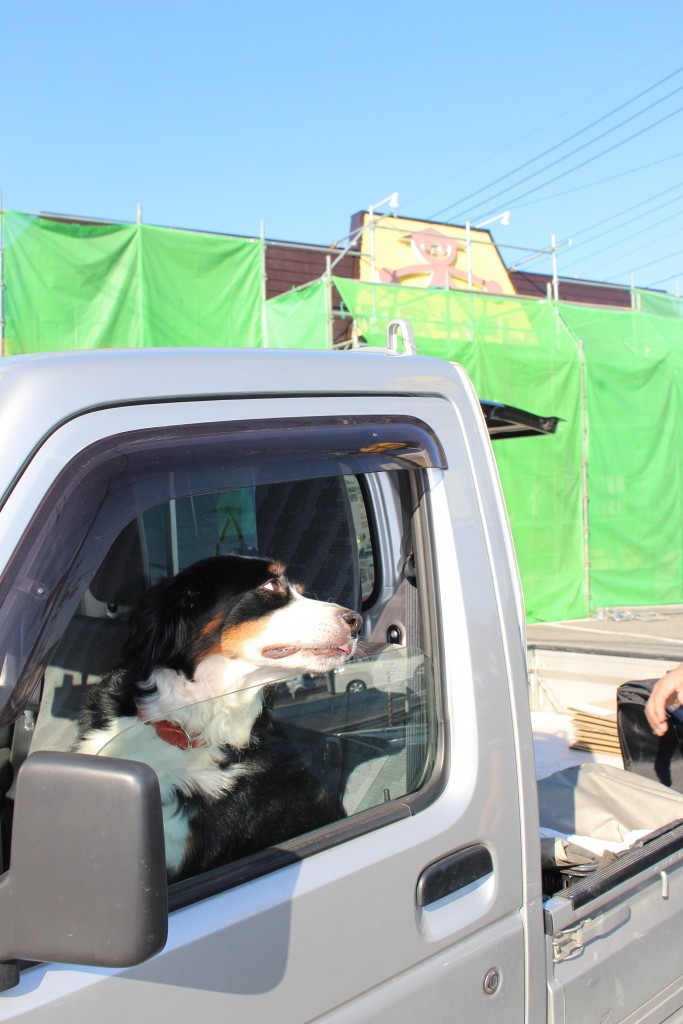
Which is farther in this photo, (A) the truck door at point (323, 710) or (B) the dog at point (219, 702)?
(B) the dog at point (219, 702)

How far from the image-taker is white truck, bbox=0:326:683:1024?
0.89 m

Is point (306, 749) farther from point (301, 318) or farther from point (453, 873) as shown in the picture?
point (301, 318)

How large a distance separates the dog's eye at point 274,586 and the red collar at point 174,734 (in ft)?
1.56

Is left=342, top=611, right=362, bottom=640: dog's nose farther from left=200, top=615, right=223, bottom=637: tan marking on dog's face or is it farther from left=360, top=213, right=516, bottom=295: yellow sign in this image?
left=360, top=213, right=516, bottom=295: yellow sign

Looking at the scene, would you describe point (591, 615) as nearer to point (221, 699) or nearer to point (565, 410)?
point (565, 410)

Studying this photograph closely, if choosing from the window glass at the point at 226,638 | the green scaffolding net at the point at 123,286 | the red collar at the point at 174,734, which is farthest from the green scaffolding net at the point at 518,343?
the red collar at the point at 174,734

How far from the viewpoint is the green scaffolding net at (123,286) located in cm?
945

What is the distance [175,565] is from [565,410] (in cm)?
1067

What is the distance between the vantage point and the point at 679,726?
2.55 metres

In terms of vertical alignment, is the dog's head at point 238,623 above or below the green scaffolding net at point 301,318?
below

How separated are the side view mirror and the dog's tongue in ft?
2.85

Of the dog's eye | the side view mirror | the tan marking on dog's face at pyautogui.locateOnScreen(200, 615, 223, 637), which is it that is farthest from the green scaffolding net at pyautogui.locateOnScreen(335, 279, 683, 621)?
the side view mirror

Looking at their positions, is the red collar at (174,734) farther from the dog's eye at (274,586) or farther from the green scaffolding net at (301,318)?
the green scaffolding net at (301,318)

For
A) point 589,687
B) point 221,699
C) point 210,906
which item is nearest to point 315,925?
point 210,906
